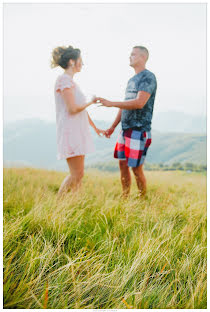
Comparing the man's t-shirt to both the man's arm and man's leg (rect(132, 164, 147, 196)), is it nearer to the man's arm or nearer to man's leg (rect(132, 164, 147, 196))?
the man's arm

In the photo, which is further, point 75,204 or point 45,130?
point 45,130

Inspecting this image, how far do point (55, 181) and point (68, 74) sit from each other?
113 inches

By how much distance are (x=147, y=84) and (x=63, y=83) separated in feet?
3.72

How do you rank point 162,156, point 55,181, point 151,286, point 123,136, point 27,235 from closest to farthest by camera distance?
point 151,286
point 27,235
point 123,136
point 55,181
point 162,156

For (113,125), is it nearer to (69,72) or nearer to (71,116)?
(71,116)

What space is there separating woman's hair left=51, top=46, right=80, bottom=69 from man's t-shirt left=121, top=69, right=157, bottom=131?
89 centimetres

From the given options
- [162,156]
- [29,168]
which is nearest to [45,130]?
[162,156]

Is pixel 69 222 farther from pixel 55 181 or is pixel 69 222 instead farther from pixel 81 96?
pixel 55 181

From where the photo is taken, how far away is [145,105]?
3.65 metres

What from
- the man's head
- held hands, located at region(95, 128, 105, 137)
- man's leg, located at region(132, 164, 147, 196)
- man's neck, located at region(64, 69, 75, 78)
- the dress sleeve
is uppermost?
the man's head

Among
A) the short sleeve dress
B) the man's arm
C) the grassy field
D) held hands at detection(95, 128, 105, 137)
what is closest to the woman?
the short sleeve dress

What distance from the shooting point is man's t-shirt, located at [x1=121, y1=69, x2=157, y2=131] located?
11.7 ft

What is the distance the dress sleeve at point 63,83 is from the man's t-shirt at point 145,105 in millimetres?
918

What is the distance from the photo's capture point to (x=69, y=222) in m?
2.55
